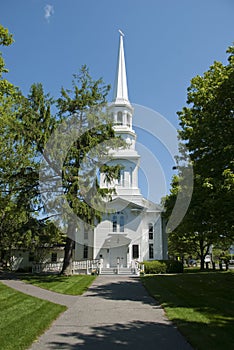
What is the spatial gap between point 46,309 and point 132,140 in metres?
32.1

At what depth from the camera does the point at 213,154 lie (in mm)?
15188

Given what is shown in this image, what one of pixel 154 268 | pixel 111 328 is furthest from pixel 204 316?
pixel 154 268

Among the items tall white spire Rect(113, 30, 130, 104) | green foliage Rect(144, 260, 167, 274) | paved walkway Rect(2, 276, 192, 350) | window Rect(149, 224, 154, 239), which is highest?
tall white spire Rect(113, 30, 130, 104)

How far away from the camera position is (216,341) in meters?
6.16

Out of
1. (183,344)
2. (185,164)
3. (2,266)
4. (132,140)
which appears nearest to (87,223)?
(185,164)

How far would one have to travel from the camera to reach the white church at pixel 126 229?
30766 millimetres

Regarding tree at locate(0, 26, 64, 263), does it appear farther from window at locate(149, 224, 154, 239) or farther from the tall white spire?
the tall white spire

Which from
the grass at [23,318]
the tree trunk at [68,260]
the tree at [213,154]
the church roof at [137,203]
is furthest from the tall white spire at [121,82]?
the grass at [23,318]

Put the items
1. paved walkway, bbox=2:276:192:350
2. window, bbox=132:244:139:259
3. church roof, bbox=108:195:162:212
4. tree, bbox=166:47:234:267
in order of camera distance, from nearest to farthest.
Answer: paved walkway, bbox=2:276:192:350
tree, bbox=166:47:234:267
window, bbox=132:244:139:259
church roof, bbox=108:195:162:212

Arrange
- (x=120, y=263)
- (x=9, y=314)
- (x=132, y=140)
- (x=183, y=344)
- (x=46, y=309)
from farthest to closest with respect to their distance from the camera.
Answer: (x=132, y=140)
(x=120, y=263)
(x=46, y=309)
(x=9, y=314)
(x=183, y=344)

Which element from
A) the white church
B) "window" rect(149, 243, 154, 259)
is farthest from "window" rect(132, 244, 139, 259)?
"window" rect(149, 243, 154, 259)

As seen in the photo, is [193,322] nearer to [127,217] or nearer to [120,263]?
[120,263]

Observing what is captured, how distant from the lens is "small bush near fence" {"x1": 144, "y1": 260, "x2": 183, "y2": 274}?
27734 millimetres

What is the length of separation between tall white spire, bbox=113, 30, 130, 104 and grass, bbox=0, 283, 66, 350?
31.2 m
